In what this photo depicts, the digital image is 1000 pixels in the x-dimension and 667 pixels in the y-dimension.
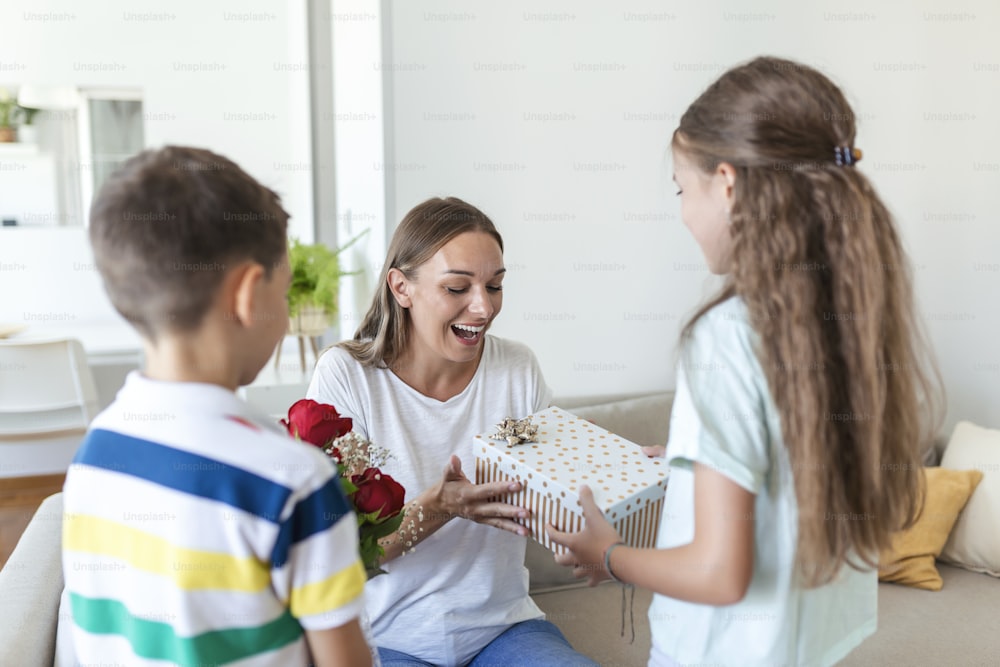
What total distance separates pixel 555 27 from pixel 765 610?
181 centimetres

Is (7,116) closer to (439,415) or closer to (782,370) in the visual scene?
(439,415)

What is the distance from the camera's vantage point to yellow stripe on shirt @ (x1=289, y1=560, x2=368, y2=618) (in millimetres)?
779

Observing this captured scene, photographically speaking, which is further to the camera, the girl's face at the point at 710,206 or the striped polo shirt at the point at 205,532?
the girl's face at the point at 710,206

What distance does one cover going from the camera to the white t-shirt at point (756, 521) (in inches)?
35.2

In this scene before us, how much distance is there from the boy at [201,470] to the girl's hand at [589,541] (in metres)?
0.40

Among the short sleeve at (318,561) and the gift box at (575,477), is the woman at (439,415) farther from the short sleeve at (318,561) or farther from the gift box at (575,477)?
the short sleeve at (318,561)

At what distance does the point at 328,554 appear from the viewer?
2.56 feet

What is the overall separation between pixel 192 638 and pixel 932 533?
204cm

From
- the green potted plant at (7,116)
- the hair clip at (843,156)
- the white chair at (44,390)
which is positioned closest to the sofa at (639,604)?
the hair clip at (843,156)

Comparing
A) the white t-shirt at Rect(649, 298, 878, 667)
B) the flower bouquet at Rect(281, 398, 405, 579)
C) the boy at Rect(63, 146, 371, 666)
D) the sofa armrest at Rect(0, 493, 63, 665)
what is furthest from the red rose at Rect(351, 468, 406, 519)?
the sofa armrest at Rect(0, 493, 63, 665)

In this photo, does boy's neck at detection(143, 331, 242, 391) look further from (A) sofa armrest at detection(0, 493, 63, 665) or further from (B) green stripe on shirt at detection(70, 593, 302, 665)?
(A) sofa armrest at detection(0, 493, 63, 665)

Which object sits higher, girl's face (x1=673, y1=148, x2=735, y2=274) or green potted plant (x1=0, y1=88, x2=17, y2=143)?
green potted plant (x1=0, y1=88, x2=17, y2=143)

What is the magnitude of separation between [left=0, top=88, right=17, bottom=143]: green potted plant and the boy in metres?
4.50

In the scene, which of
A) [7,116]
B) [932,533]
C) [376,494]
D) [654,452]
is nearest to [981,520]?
[932,533]
